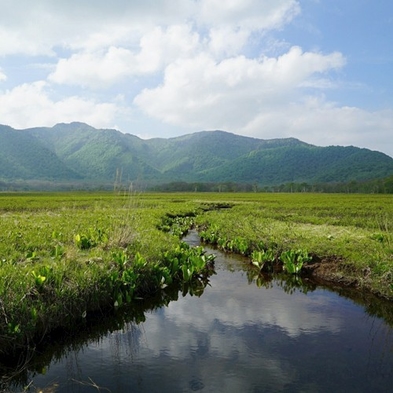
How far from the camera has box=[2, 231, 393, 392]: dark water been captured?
6.27 meters

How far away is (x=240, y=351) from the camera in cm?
738

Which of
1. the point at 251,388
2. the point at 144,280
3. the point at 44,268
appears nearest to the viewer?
the point at 251,388

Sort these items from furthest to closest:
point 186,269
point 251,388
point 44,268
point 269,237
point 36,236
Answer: point 269,237 → point 36,236 → point 186,269 → point 44,268 → point 251,388

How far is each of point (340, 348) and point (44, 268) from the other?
23.6 ft

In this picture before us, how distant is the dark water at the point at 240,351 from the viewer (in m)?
6.27

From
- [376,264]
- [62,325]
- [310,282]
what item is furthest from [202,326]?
[376,264]

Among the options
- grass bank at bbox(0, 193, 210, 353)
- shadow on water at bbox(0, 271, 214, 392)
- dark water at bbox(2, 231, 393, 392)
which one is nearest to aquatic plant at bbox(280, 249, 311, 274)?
dark water at bbox(2, 231, 393, 392)

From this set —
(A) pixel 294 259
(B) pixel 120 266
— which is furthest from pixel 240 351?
(A) pixel 294 259

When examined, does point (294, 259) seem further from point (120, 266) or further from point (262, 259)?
point (120, 266)

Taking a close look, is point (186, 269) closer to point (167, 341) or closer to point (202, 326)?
point (202, 326)

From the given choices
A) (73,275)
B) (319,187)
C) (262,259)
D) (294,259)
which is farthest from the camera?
(319,187)

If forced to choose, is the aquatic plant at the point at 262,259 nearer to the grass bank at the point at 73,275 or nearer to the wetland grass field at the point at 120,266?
the wetland grass field at the point at 120,266

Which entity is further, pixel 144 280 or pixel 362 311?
pixel 144 280

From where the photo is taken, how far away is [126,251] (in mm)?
12117
